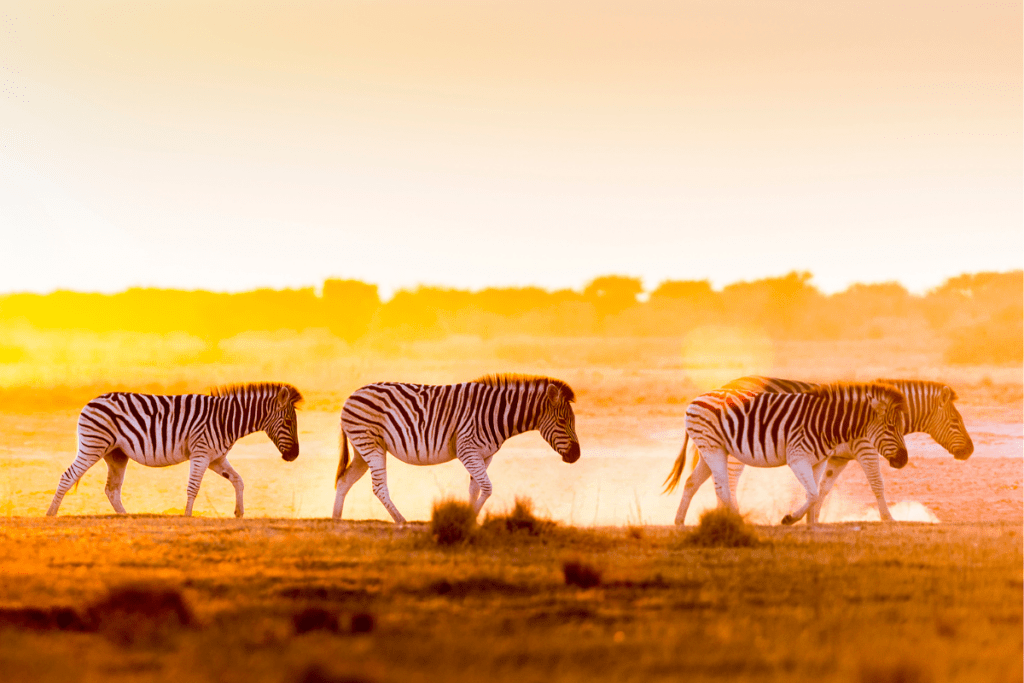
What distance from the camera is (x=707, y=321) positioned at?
3462 inches

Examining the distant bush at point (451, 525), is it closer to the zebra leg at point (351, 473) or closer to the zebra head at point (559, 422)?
the zebra head at point (559, 422)

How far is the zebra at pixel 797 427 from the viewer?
41.6ft

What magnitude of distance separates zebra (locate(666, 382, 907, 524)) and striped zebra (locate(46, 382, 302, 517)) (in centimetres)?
609

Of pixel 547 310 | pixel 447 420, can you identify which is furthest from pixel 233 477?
pixel 547 310

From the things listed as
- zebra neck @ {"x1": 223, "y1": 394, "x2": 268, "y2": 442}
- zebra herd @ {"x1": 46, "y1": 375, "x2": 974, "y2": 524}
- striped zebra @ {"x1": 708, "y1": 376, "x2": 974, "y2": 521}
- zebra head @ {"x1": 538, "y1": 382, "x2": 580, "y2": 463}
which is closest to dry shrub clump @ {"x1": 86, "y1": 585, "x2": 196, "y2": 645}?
zebra herd @ {"x1": 46, "y1": 375, "x2": 974, "y2": 524}

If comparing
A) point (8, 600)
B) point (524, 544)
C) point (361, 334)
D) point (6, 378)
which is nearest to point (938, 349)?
point (361, 334)

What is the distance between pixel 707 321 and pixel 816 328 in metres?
10.3

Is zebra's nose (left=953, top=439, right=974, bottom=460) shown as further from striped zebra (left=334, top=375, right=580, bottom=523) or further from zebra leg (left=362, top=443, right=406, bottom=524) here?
zebra leg (left=362, top=443, right=406, bottom=524)

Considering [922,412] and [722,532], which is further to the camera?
[922,412]

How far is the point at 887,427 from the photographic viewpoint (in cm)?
1287

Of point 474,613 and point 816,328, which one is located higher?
point 816,328

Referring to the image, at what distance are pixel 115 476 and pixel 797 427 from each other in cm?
961

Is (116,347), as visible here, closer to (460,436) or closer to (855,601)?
(460,436)

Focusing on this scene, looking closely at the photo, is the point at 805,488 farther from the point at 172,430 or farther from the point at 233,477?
the point at 172,430
